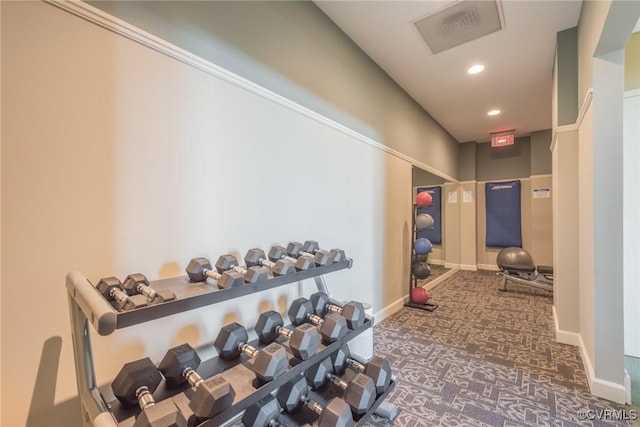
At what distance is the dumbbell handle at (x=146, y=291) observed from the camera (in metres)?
0.98

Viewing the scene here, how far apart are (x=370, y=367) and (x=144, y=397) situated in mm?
903

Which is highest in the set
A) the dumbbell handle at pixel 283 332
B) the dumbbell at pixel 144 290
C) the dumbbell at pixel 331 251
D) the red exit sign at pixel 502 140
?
the red exit sign at pixel 502 140

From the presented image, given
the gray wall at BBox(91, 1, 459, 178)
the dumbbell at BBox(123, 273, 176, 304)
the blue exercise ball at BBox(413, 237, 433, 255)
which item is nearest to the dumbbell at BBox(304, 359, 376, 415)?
the dumbbell at BBox(123, 273, 176, 304)

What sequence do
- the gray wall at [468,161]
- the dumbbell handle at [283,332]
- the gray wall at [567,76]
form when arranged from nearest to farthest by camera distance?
the dumbbell handle at [283,332], the gray wall at [567,76], the gray wall at [468,161]

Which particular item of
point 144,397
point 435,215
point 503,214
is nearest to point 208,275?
point 144,397

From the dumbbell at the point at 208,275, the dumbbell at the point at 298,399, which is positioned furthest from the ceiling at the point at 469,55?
the dumbbell at the point at 298,399

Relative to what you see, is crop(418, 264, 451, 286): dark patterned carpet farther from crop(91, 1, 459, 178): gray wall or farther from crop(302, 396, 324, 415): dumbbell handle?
crop(302, 396, 324, 415): dumbbell handle

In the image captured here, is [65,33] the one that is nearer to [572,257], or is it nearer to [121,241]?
[121,241]

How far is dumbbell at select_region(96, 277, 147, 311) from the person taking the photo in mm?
888

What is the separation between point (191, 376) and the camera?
3.36 ft

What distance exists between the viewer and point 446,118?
16.2ft

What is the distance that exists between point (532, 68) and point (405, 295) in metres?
3.20

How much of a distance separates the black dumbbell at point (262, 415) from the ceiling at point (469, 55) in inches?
112

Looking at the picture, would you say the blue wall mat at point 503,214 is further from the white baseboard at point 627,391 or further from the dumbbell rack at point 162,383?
the dumbbell rack at point 162,383
